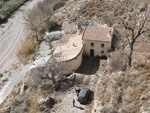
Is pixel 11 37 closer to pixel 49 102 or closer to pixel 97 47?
pixel 97 47

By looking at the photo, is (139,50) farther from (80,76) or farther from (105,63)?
(80,76)

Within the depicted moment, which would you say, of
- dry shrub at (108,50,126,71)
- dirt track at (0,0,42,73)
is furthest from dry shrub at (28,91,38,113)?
dirt track at (0,0,42,73)

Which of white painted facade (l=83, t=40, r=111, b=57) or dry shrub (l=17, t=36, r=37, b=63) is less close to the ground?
white painted facade (l=83, t=40, r=111, b=57)

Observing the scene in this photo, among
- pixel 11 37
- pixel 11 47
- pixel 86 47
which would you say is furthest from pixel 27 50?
pixel 86 47

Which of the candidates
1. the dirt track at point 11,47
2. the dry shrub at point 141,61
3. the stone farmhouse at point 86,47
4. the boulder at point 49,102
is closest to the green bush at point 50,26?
the dirt track at point 11,47

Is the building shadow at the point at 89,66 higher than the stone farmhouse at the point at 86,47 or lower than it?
lower

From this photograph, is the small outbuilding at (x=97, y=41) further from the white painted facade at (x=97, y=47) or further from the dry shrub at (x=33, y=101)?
the dry shrub at (x=33, y=101)

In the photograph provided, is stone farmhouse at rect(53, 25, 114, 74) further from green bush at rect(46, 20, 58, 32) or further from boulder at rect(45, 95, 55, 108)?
green bush at rect(46, 20, 58, 32)

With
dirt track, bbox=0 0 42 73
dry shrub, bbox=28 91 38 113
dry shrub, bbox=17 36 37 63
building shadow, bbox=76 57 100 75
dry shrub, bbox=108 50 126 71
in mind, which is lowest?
dirt track, bbox=0 0 42 73
